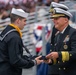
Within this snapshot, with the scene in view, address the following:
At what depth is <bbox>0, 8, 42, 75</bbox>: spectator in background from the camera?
5527 mm

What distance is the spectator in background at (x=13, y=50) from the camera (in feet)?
18.1

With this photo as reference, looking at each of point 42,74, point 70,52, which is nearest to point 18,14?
point 70,52

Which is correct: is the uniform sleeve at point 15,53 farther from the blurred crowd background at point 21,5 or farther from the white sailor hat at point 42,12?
the blurred crowd background at point 21,5

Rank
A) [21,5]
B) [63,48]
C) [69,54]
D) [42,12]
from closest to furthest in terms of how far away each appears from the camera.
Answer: [69,54]
[63,48]
[42,12]
[21,5]

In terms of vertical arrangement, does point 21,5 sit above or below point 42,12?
below

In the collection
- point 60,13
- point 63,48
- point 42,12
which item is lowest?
point 42,12

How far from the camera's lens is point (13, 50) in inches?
217

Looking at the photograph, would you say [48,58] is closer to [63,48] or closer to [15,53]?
[63,48]

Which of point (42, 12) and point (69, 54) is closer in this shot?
point (69, 54)

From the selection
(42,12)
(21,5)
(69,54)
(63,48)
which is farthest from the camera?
(21,5)

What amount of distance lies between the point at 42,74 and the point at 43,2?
8.37 metres

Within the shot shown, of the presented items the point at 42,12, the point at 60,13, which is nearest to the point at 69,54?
the point at 60,13

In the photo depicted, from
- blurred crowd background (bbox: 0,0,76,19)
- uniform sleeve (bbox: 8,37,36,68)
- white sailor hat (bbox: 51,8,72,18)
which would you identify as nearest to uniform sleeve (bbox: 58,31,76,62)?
white sailor hat (bbox: 51,8,72,18)

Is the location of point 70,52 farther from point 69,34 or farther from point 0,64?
point 0,64
